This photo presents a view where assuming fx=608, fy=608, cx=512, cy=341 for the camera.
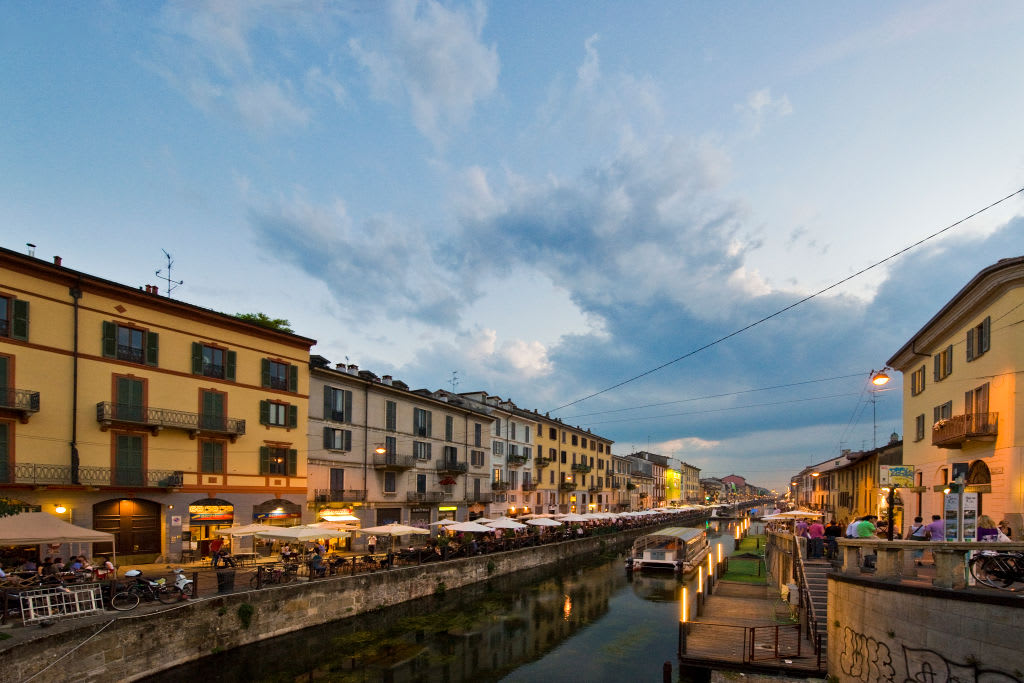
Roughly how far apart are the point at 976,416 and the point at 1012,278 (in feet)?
16.5

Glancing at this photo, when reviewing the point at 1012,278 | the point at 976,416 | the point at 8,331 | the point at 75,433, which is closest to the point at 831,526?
the point at 976,416

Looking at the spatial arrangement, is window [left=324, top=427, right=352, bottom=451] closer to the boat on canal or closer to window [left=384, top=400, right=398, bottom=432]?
window [left=384, top=400, right=398, bottom=432]

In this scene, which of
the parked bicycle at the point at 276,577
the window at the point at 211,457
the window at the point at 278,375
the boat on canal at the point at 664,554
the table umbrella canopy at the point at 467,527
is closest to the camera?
the parked bicycle at the point at 276,577

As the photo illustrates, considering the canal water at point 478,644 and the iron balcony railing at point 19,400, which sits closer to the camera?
the canal water at point 478,644

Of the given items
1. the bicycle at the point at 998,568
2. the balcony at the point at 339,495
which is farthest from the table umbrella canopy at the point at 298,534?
the bicycle at the point at 998,568

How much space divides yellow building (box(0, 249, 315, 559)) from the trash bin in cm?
788

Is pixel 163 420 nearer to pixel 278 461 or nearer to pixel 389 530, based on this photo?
pixel 278 461

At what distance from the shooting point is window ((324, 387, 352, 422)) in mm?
37594

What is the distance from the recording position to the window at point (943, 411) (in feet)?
84.2

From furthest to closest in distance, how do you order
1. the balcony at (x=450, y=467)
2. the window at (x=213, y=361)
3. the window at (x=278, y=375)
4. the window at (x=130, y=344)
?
the balcony at (x=450, y=467) < the window at (x=278, y=375) < the window at (x=213, y=361) < the window at (x=130, y=344)

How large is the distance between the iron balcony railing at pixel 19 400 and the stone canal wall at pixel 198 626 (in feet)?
32.9

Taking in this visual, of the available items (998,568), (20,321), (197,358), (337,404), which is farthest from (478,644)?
(20,321)

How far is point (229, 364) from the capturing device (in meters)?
30.9

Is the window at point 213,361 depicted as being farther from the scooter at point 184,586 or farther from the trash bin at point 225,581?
the scooter at point 184,586
